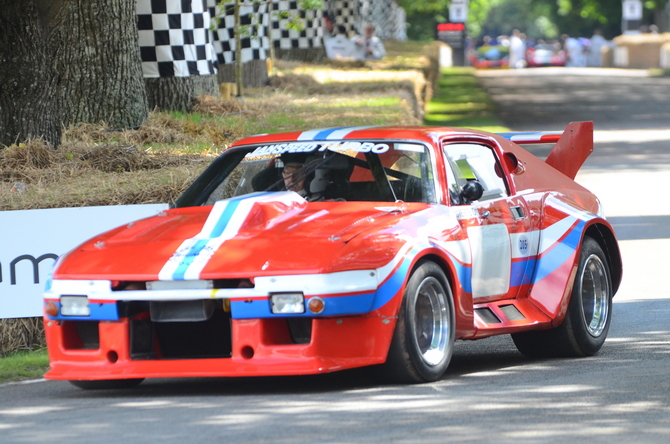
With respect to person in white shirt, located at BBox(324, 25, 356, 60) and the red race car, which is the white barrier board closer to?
the red race car

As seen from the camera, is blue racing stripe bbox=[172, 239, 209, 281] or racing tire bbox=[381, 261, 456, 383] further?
racing tire bbox=[381, 261, 456, 383]

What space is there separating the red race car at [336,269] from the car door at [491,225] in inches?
0.5

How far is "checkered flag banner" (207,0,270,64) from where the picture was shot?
61.3 feet

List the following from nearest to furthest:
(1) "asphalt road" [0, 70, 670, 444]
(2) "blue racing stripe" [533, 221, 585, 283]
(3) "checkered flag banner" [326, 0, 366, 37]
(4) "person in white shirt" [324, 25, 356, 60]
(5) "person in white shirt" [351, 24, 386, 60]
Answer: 1. (1) "asphalt road" [0, 70, 670, 444]
2. (2) "blue racing stripe" [533, 221, 585, 283]
3. (4) "person in white shirt" [324, 25, 356, 60]
4. (5) "person in white shirt" [351, 24, 386, 60]
5. (3) "checkered flag banner" [326, 0, 366, 37]

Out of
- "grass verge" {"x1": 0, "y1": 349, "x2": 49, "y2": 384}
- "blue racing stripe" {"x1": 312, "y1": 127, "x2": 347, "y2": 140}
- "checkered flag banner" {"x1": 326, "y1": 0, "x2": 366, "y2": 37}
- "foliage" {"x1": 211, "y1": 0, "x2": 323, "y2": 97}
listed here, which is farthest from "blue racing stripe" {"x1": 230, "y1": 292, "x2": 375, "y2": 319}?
"checkered flag banner" {"x1": 326, "y1": 0, "x2": 366, "y2": 37}

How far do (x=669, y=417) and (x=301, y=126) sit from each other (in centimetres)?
890

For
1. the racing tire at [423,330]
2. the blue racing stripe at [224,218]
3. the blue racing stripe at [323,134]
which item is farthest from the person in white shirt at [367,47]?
the racing tire at [423,330]

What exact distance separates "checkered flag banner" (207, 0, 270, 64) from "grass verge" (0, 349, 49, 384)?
11.3 meters

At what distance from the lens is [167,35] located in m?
14.2

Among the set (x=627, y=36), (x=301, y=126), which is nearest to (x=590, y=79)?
(x=627, y=36)

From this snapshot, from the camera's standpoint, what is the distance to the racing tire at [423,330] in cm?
536

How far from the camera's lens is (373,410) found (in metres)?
4.93

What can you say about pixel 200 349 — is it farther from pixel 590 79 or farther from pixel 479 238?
pixel 590 79

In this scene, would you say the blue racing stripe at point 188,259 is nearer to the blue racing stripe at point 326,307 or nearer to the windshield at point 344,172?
the blue racing stripe at point 326,307
